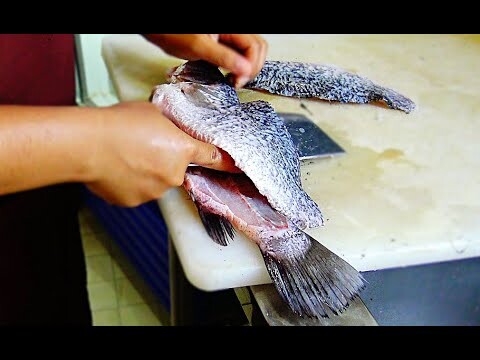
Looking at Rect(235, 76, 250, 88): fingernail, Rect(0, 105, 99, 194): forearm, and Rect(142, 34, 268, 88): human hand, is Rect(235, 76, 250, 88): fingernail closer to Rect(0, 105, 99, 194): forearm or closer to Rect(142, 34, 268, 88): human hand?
Rect(142, 34, 268, 88): human hand

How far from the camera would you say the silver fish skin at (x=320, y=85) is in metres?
1.20

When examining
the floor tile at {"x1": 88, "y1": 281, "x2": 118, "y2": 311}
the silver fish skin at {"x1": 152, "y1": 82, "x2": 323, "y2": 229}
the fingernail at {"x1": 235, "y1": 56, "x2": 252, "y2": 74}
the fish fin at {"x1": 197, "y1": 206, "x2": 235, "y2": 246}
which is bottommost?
the floor tile at {"x1": 88, "y1": 281, "x2": 118, "y2": 311}

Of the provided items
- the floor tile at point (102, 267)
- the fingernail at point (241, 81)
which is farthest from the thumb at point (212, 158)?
the floor tile at point (102, 267)

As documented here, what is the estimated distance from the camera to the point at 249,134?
98 centimetres

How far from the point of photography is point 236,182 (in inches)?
36.9

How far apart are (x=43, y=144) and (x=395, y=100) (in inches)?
34.2

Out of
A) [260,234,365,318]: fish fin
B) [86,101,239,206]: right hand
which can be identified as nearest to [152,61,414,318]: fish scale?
[260,234,365,318]: fish fin

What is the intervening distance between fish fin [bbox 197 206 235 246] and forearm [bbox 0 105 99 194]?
0.90 ft

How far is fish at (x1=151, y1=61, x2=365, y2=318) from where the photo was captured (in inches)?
31.5

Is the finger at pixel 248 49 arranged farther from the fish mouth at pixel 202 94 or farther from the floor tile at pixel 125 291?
the floor tile at pixel 125 291

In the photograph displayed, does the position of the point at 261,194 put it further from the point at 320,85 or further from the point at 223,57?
the point at 320,85

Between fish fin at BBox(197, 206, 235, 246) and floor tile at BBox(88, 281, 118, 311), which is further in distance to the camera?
floor tile at BBox(88, 281, 118, 311)
